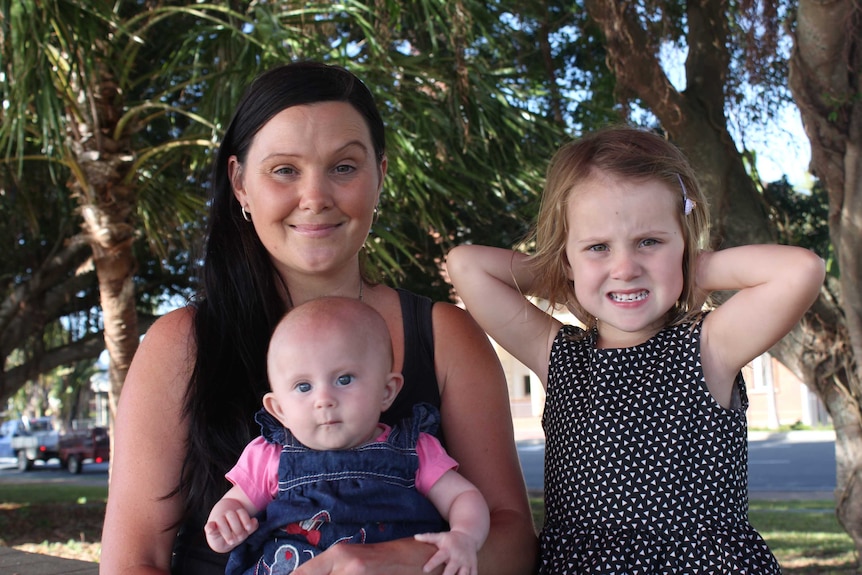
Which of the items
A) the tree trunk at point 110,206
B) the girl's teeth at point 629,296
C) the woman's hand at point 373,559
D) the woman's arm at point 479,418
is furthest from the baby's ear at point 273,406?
the tree trunk at point 110,206

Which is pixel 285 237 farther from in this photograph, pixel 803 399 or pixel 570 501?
pixel 803 399

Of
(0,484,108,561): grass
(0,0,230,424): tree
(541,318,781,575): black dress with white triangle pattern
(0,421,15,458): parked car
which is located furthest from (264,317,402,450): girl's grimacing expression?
(0,421,15,458): parked car

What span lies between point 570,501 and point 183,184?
5.46 m

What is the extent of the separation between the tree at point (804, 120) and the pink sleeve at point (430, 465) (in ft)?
10.9

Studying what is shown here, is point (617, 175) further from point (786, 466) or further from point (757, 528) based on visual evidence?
point (786, 466)

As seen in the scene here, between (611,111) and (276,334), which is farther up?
(611,111)

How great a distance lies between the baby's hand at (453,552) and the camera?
1.68m

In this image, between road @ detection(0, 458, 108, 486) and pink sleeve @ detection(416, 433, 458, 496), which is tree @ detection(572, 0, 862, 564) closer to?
pink sleeve @ detection(416, 433, 458, 496)

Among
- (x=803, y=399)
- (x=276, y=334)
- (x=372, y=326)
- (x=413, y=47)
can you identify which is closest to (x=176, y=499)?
(x=276, y=334)

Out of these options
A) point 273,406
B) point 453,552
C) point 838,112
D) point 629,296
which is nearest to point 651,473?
point 629,296

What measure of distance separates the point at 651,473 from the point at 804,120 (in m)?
3.21

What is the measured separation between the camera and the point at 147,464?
194 centimetres

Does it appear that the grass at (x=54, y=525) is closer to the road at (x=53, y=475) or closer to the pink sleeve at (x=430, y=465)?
the pink sleeve at (x=430, y=465)

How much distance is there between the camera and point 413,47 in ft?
23.5
